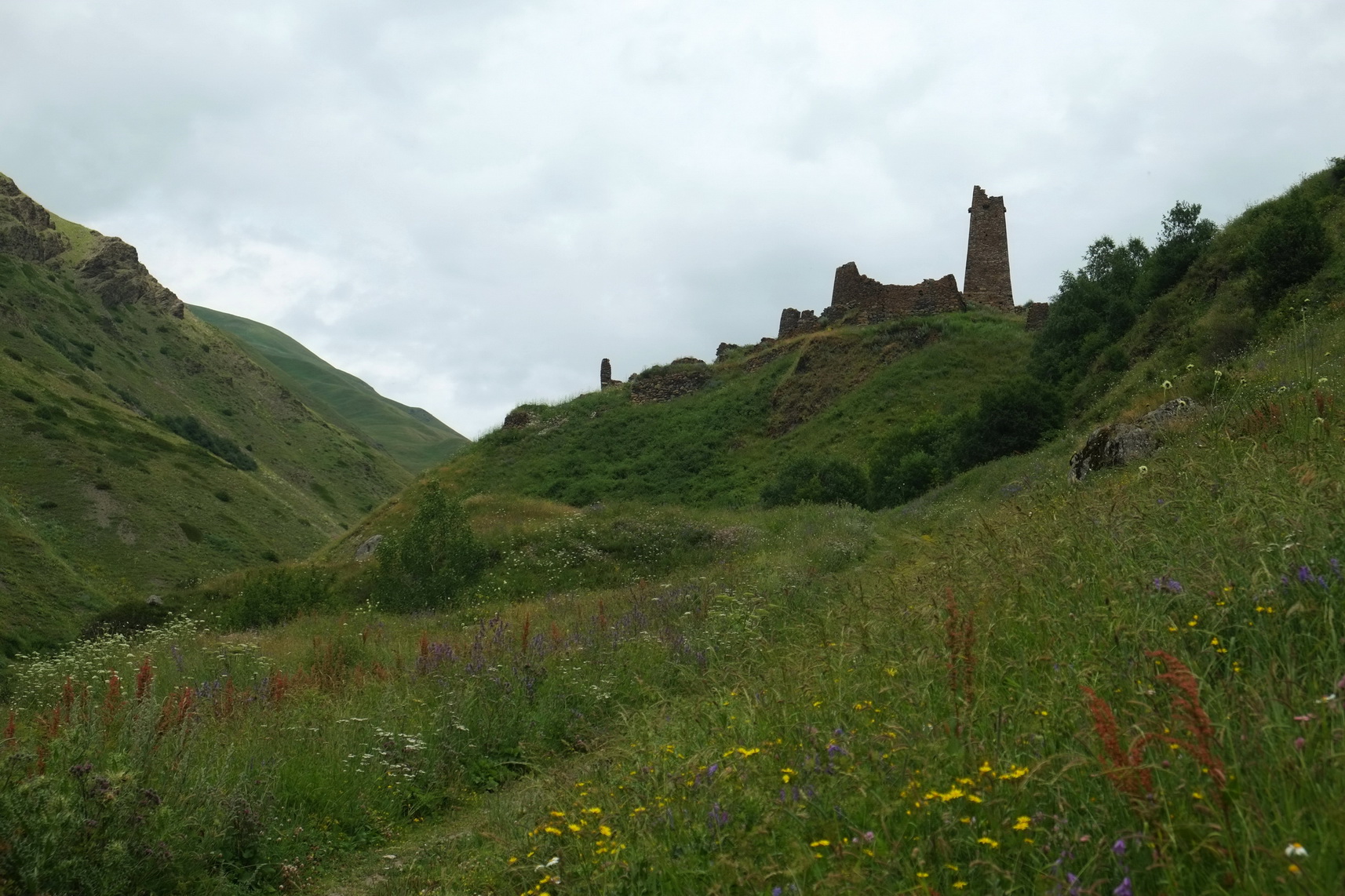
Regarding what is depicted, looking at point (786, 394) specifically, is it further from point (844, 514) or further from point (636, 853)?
point (636, 853)

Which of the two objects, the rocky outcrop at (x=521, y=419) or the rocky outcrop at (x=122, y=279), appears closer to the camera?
the rocky outcrop at (x=521, y=419)

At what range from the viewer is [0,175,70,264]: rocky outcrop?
89.9m

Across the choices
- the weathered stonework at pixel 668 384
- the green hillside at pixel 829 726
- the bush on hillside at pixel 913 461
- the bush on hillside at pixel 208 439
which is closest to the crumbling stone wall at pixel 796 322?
the weathered stonework at pixel 668 384

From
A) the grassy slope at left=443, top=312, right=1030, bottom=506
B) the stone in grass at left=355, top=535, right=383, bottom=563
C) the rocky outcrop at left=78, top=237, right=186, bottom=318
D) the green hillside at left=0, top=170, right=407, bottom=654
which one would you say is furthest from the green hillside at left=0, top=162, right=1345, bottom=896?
the rocky outcrop at left=78, top=237, right=186, bottom=318

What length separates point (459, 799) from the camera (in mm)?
5488

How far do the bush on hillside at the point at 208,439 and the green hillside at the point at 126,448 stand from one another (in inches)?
9.1

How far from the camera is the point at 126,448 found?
190ft

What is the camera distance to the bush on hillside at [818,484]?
2895 centimetres

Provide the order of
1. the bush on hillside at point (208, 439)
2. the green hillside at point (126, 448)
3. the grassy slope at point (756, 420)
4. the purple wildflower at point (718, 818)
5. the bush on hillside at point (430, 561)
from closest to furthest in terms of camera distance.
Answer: the purple wildflower at point (718, 818)
the bush on hillside at point (430, 561)
the grassy slope at point (756, 420)
the green hillside at point (126, 448)
the bush on hillside at point (208, 439)

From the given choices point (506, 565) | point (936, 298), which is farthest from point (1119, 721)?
point (936, 298)

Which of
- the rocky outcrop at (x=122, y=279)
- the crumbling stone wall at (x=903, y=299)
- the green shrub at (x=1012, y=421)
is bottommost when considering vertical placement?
the green shrub at (x=1012, y=421)

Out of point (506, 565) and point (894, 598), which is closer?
point (894, 598)

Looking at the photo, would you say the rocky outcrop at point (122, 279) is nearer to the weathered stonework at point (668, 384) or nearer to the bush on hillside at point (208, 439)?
the bush on hillside at point (208, 439)

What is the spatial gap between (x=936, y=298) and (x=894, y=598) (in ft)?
138
